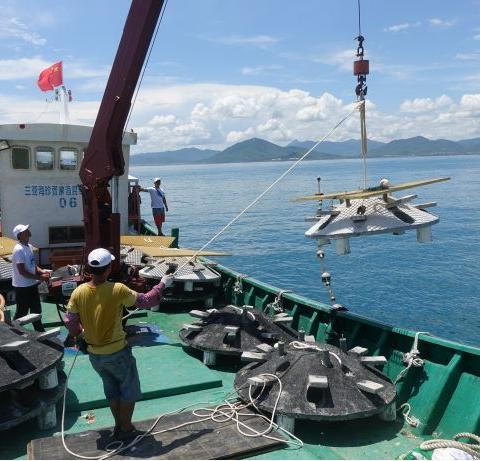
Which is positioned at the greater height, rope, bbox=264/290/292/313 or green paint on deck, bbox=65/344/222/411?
rope, bbox=264/290/292/313

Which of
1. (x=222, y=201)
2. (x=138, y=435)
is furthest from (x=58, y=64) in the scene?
(x=222, y=201)

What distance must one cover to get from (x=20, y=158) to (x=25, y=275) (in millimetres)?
5934

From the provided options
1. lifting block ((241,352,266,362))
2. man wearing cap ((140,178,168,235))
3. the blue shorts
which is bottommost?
lifting block ((241,352,266,362))

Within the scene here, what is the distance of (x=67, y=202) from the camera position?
12.9m

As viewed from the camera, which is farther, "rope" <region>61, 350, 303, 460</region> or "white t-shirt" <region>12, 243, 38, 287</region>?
"white t-shirt" <region>12, 243, 38, 287</region>

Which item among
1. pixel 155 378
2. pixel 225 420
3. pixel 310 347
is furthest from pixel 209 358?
pixel 225 420

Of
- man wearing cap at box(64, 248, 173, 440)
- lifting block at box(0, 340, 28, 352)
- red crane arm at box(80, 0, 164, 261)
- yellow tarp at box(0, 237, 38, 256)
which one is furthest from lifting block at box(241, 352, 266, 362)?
yellow tarp at box(0, 237, 38, 256)

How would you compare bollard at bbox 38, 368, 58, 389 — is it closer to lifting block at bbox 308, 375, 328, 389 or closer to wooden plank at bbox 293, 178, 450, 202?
lifting block at bbox 308, 375, 328, 389

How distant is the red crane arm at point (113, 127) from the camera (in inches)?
288

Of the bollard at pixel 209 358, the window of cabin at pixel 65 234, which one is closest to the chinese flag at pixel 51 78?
the window of cabin at pixel 65 234

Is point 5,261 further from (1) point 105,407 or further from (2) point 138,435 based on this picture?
(2) point 138,435

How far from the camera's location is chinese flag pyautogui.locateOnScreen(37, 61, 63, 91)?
47.8 ft

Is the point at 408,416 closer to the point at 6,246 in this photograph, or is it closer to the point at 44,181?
the point at 6,246

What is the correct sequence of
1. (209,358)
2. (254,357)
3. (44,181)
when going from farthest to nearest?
(44,181) < (209,358) < (254,357)
